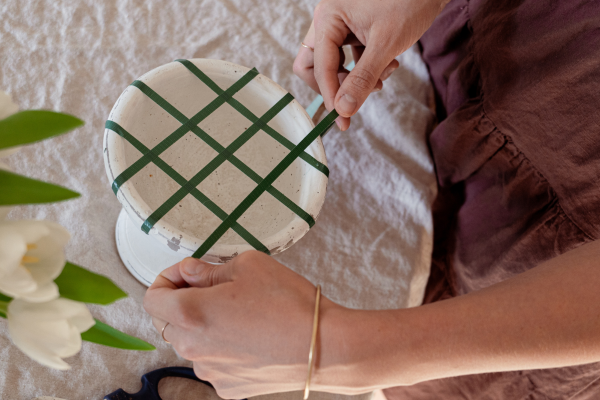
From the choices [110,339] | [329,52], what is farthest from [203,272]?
[329,52]

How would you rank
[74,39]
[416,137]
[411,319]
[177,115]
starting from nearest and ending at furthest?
1. [411,319]
2. [177,115]
3. [74,39]
4. [416,137]

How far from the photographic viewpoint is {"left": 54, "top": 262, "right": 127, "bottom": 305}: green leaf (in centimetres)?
29

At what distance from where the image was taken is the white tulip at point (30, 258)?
0.74 feet

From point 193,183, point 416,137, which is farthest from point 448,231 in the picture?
point 193,183

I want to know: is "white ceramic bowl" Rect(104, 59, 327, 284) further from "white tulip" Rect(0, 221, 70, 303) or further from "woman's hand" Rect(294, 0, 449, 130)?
"white tulip" Rect(0, 221, 70, 303)

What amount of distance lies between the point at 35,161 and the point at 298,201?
0.40 meters

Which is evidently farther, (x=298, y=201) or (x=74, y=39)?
(x=74, y=39)

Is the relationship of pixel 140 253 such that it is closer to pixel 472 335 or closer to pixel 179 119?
pixel 179 119

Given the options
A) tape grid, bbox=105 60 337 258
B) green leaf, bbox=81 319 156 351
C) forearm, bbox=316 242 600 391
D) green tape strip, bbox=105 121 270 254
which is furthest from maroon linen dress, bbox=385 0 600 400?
green leaf, bbox=81 319 156 351

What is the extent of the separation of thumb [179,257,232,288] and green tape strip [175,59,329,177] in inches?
7.0

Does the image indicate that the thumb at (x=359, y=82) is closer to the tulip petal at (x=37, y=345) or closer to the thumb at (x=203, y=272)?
the thumb at (x=203, y=272)

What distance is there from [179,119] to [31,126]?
0.92ft

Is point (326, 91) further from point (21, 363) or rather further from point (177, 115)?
point (21, 363)

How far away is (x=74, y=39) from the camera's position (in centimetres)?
68
